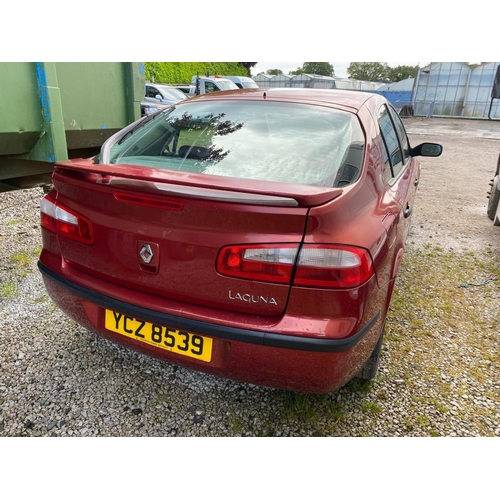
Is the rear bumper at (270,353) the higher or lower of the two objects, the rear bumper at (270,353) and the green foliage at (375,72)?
the lower

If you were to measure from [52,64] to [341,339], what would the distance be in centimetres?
299

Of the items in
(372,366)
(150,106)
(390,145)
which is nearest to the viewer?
(372,366)

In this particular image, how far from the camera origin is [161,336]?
1.70 meters

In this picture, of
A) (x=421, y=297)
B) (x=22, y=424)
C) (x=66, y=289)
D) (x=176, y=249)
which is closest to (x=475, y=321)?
(x=421, y=297)

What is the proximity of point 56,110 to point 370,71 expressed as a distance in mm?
68545

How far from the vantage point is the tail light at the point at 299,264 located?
145cm

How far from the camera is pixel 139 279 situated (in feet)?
5.58

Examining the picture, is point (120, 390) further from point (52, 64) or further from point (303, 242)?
point (52, 64)

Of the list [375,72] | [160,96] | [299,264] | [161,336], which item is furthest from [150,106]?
[375,72]

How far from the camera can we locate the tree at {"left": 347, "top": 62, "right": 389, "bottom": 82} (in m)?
62.9

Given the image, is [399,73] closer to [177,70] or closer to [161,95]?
[177,70]

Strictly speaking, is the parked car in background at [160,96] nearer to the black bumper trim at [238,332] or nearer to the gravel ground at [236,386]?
the gravel ground at [236,386]

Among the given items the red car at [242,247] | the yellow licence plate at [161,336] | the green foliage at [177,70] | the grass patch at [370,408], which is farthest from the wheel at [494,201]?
the green foliage at [177,70]

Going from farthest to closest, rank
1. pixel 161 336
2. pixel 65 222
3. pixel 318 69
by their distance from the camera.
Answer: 1. pixel 318 69
2. pixel 65 222
3. pixel 161 336
